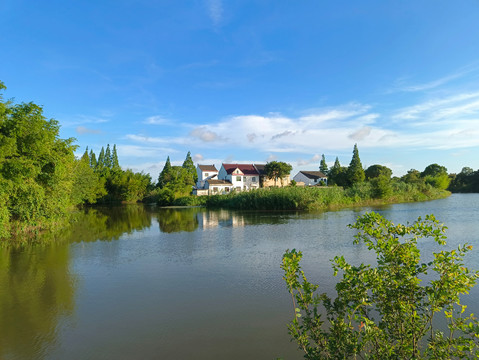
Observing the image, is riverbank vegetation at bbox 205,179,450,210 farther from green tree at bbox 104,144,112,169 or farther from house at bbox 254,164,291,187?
green tree at bbox 104,144,112,169

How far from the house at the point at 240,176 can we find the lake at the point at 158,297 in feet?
158

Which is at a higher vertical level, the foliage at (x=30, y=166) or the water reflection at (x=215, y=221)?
the foliage at (x=30, y=166)

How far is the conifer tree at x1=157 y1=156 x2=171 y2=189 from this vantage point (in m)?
72.9

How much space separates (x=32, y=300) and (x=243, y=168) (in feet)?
199

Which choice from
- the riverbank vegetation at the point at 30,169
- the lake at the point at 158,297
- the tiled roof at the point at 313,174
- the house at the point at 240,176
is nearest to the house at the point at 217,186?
the house at the point at 240,176

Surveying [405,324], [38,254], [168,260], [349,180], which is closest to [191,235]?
[168,260]

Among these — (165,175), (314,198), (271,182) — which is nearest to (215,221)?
(314,198)

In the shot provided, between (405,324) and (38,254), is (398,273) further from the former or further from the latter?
(38,254)

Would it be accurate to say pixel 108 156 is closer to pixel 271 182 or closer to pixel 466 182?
pixel 271 182

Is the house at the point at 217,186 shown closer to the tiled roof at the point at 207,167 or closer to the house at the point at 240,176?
the house at the point at 240,176

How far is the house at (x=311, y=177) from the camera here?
246ft

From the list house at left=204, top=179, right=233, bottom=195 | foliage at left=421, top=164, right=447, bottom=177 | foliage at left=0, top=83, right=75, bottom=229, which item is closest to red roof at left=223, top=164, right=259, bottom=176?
house at left=204, top=179, right=233, bottom=195

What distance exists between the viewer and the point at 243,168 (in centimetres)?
6875

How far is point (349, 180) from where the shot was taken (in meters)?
64.9
